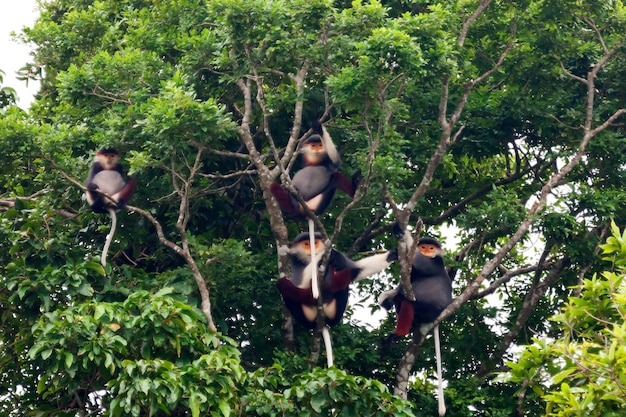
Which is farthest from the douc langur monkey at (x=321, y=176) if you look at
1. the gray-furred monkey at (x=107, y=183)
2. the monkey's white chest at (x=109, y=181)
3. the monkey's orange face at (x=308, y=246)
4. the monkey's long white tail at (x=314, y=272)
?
the monkey's white chest at (x=109, y=181)

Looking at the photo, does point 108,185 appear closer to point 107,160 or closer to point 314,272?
point 107,160

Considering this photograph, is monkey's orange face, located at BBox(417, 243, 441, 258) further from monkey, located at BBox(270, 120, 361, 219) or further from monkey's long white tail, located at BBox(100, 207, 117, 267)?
monkey's long white tail, located at BBox(100, 207, 117, 267)

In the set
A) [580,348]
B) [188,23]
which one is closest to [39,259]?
[188,23]

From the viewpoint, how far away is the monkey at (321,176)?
27.4 ft

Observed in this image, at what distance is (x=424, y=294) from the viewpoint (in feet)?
26.7

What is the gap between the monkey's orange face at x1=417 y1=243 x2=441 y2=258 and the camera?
8.49 m

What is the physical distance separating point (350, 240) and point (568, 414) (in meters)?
4.55

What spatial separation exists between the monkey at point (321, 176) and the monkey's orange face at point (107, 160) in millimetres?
1490

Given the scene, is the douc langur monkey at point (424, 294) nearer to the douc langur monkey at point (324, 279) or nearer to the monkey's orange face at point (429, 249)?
the monkey's orange face at point (429, 249)

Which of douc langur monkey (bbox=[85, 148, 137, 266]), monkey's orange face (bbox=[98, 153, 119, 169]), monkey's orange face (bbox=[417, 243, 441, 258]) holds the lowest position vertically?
monkey's orange face (bbox=[417, 243, 441, 258])

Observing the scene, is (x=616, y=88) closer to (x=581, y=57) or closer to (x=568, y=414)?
(x=581, y=57)

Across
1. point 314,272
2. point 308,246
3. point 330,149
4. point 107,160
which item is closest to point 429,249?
point 308,246

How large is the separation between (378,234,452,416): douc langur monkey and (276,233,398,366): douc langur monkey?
1.02 feet

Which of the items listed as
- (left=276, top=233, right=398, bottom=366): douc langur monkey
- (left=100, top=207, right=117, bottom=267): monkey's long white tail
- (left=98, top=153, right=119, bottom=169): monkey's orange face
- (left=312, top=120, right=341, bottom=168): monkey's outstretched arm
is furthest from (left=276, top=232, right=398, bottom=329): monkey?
(left=98, top=153, right=119, bottom=169): monkey's orange face
